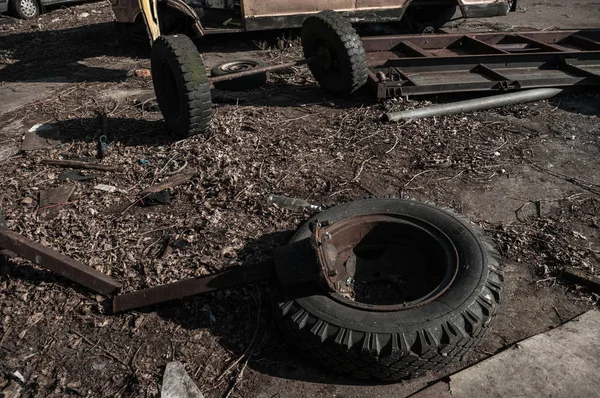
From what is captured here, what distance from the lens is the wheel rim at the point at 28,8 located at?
1240 centimetres

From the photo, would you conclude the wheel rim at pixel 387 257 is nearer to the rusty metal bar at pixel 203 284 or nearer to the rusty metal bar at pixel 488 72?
the rusty metal bar at pixel 203 284

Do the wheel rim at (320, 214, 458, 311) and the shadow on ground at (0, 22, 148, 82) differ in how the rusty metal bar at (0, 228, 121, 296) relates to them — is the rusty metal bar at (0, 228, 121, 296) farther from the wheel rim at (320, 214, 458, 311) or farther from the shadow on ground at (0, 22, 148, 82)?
the shadow on ground at (0, 22, 148, 82)

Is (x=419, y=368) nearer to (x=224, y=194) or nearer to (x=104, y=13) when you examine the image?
(x=224, y=194)

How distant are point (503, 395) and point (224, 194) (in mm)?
2611

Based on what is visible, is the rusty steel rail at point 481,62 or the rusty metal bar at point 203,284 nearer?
the rusty metal bar at point 203,284

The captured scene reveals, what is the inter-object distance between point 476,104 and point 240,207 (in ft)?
10.2

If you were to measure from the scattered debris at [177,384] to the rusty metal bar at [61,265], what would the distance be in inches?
28.8

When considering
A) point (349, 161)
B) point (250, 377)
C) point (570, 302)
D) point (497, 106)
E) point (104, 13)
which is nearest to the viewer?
point (250, 377)

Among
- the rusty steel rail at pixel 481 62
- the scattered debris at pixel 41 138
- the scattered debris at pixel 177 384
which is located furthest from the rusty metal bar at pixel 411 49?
the scattered debris at pixel 177 384

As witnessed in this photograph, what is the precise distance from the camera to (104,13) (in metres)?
12.8

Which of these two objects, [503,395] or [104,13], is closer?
[503,395]

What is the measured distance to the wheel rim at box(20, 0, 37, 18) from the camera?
40.7 ft

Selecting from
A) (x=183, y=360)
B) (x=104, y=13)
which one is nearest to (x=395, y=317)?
(x=183, y=360)

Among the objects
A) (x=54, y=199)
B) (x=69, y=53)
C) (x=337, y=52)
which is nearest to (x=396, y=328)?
(x=54, y=199)
